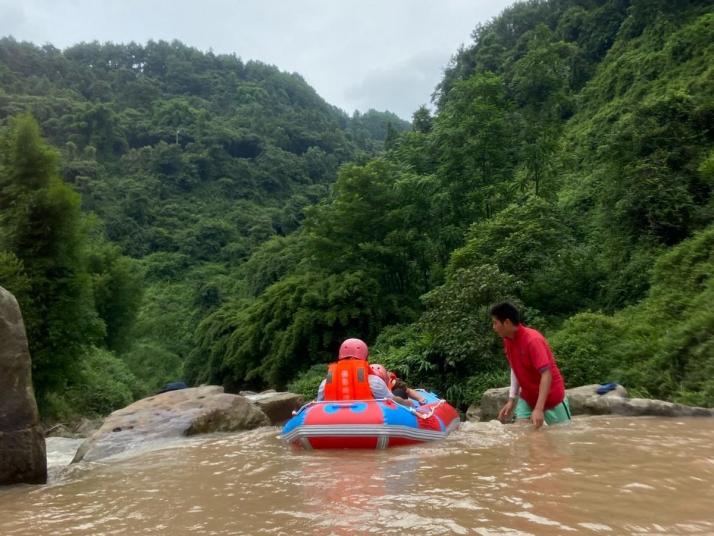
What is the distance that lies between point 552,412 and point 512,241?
30.1 feet

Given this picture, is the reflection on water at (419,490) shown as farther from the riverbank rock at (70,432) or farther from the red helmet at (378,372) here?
the riverbank rock at (70,432)

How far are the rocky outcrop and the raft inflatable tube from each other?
8.16ft

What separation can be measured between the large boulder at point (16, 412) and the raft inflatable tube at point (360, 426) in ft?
8.52

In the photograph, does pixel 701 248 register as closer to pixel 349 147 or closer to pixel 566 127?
pixel 566 127

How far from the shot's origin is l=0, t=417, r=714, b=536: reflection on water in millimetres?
3141

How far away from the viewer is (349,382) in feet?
22.9

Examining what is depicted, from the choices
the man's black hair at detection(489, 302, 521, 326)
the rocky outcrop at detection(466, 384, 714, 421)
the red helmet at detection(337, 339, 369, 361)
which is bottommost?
the rocky outcrop at detection(466, 384, 714, 421)

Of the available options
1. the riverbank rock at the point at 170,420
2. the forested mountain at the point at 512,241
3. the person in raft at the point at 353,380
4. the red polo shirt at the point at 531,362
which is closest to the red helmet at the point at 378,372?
the person in raft at the point at 353,380

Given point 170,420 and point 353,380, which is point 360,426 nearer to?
point 353,380

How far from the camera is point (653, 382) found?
9211mm

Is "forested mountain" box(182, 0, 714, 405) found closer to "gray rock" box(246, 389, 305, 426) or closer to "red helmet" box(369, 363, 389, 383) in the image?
"gray rock" box(246, 389, 305, 426)

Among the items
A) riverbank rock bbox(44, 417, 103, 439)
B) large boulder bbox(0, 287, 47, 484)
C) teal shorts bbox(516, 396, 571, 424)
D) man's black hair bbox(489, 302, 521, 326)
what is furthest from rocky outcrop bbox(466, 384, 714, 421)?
riverbank rock bbox(44, 417, 103, 439)

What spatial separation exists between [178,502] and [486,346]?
9.03 meters

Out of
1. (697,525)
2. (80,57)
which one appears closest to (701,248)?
(697,525)
